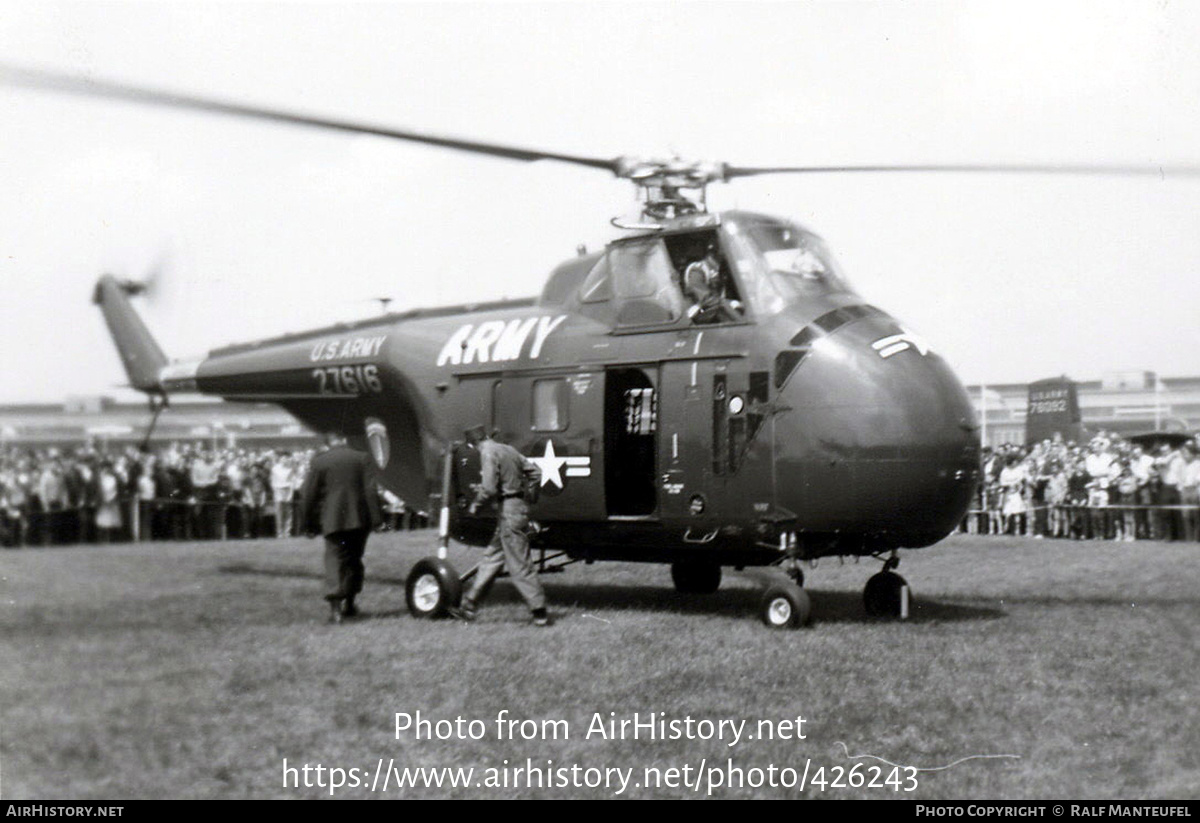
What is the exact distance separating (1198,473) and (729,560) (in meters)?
13.2

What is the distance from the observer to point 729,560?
485 inches

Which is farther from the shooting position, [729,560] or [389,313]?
[389,313]

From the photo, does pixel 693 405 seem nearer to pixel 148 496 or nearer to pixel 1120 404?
pixel 148 496

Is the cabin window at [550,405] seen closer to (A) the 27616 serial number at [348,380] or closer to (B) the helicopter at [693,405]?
(B) the helicopter at [693,405]

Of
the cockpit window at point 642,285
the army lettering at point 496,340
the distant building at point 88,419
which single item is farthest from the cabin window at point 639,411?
the distant building at point 88,419

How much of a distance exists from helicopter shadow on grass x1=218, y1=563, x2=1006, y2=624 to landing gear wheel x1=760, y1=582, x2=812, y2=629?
2.65 ft

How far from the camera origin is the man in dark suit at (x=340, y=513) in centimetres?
1186

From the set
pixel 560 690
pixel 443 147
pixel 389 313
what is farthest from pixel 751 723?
pixel 389 313

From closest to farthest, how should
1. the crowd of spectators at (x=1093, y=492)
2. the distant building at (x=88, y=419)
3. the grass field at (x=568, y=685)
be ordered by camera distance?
the grass field at (x=568, y=685) < the distant building at (x=88, y=419) < the crowd of spectators at (x=1093, y=492)

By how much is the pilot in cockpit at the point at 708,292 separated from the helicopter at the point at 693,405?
16 mm

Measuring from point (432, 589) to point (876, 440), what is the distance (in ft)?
15.6
